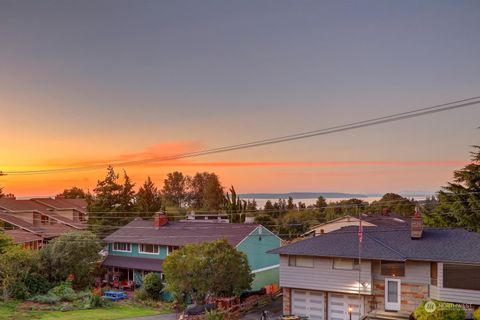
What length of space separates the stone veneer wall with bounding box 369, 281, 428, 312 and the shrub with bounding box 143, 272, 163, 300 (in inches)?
686

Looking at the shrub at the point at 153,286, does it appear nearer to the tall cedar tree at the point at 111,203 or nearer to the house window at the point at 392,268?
the house window at the point at 392,268

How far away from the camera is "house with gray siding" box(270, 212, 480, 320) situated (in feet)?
82.3

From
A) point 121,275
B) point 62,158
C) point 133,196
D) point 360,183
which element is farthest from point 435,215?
point 133,196

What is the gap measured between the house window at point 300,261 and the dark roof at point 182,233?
869 centimetres

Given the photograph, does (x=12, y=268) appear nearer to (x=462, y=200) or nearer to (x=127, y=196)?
(x=127, y=196)

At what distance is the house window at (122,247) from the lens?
4462 centimetres

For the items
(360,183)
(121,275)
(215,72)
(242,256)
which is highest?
(215,72)

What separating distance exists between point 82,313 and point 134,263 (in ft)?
35.2

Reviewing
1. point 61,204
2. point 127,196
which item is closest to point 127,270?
point 127,196

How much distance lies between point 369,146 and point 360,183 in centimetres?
1477

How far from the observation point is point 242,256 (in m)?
32.5

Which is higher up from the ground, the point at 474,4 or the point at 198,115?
the point at 474,4

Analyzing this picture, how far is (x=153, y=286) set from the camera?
122 ft

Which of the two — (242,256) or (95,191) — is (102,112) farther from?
(95,191)
